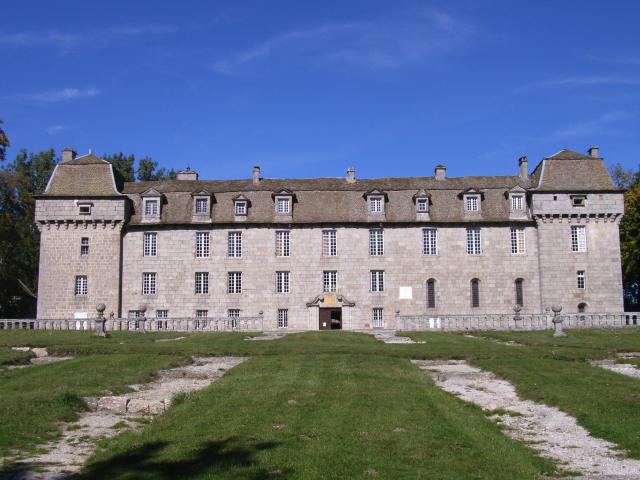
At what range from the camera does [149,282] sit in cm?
4638

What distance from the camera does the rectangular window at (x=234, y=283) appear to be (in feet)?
152

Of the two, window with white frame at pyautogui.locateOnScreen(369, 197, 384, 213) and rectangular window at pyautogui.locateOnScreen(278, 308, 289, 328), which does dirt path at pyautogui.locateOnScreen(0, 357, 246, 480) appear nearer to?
rectangular window at pyautogui.locateOnScreen(278, 308, 289, 328)

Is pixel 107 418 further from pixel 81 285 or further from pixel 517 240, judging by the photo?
pixel 517 240

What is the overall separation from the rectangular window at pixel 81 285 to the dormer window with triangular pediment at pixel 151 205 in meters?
5.84

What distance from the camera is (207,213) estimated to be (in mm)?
46844

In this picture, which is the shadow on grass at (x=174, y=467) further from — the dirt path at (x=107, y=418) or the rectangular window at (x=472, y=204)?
the rectangular window at (x=472, y=204)

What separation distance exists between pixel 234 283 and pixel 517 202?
2049cm

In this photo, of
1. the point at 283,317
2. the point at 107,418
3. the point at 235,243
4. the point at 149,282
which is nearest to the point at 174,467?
the point at 107,418

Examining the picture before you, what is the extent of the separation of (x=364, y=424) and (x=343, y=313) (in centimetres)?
3472

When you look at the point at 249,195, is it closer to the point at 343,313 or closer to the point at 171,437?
the point at 343,313

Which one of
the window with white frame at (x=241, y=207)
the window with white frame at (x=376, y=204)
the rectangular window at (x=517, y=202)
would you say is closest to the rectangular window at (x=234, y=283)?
the window with white frame at (x=241, y=207)

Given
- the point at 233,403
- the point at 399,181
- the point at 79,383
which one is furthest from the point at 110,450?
the point at 399,181

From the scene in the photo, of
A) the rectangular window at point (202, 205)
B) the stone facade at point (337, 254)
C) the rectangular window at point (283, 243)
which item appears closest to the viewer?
the stone facade at point (337, 254)

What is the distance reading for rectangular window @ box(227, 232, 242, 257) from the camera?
153ft
